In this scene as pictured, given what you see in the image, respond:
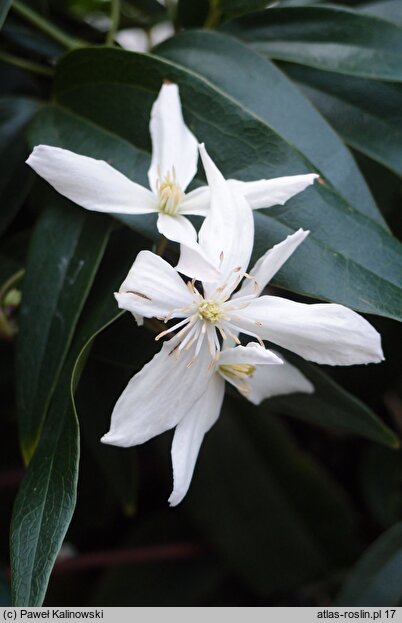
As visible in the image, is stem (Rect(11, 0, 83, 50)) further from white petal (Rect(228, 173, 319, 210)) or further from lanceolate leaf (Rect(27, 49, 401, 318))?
white petal (Rect(228, 173, 319, 210))

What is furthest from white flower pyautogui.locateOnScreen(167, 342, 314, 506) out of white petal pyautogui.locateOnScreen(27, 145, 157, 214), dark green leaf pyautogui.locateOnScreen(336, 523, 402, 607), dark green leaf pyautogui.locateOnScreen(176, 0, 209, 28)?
dark green leaf pyautogui.locateOnScreen(176, 0, 209, 28)

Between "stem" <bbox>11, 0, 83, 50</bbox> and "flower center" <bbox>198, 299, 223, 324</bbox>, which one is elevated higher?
"stem" <bbox>11, 0, 83, 50</bbox>

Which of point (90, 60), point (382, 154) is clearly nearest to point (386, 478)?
point (382, 154)

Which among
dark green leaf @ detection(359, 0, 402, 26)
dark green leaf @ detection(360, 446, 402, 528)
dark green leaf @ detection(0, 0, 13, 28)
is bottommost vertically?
dark green leaf @ detection(360, 446, 402, 528)

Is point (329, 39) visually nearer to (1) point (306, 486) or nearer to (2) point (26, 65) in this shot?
Result: (2) point (26, 65)

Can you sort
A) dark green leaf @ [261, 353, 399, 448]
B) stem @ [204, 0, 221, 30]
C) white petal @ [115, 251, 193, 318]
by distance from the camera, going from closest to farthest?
white petal @ [115, 251, 193, 318], dark green leaf @ [261, 353, 399, 448], stem @ [204, 0, 221, 30]

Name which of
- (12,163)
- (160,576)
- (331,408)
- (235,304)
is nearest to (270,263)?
(235,304)

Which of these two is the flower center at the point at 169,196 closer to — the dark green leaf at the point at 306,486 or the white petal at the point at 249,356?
the white petal at the point at 249,356
